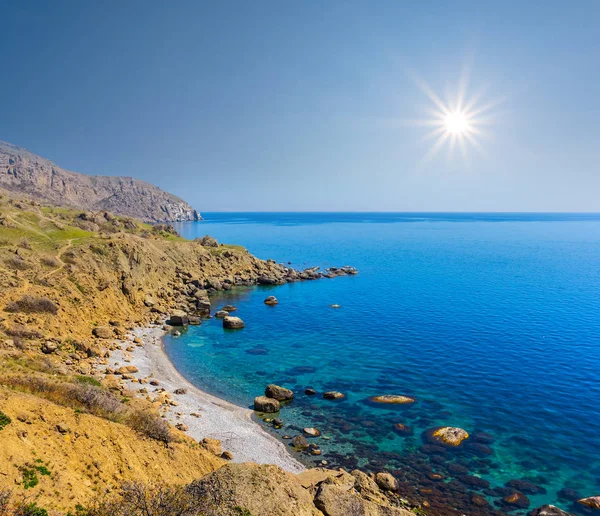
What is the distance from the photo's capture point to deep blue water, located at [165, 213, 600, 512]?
30469mm

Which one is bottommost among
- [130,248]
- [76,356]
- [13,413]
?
[76,356]

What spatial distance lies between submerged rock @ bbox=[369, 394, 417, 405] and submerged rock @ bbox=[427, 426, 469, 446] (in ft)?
17.5

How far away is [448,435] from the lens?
32.4m

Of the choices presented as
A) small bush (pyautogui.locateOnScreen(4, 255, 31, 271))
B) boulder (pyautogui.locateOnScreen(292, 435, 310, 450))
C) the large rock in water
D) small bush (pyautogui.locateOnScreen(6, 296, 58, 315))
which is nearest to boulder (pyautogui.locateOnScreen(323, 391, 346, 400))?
boulder (pyautogui.locateOnScreen(292, 435, 310, 450))

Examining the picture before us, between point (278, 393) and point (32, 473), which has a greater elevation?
point (32, 473)

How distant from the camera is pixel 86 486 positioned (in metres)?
17.8

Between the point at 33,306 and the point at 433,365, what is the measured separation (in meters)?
56.2

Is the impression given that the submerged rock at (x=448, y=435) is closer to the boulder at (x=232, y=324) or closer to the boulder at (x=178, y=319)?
the boulder at (x=232, y=324)

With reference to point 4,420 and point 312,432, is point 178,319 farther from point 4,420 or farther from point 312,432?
point 4,420

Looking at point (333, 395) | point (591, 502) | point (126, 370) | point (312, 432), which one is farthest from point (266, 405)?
point (591, 502)

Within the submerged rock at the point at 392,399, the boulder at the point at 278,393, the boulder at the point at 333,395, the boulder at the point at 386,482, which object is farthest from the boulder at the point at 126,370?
the boulder at the point at 386,482

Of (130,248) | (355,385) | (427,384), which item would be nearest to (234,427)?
(355,385)

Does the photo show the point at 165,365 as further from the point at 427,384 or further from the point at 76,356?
the point at 427,384

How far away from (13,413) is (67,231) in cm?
7399
